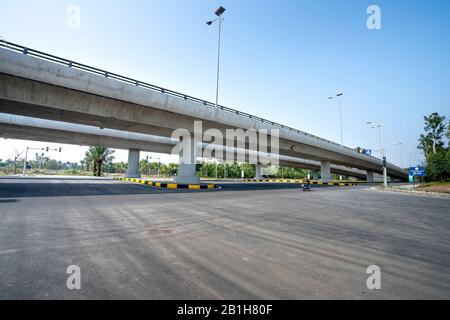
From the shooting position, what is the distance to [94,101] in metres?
13.9

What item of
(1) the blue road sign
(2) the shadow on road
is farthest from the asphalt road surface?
(1) the blue road sign

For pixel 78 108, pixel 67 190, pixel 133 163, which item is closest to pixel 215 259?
pixel 67 190

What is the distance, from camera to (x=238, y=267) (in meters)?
2.89

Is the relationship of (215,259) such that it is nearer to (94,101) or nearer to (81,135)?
(94,101)

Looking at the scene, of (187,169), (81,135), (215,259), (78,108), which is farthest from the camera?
(81,135)

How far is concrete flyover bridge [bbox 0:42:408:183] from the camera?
1131cm

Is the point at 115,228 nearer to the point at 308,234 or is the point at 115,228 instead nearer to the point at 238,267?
the point at 238,267

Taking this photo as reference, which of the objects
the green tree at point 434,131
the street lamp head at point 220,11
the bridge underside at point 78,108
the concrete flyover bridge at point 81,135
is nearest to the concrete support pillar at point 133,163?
the concrete flyover bridge at point 81,135

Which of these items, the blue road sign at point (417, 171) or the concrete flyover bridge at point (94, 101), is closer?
the concrete flyover bridge at point (94, 101)

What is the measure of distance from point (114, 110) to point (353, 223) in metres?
15.6

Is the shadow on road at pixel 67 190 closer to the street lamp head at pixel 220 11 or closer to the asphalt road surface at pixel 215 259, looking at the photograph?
the asphalt road surface at pixel 215 259

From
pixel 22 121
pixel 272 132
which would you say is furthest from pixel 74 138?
pixel 272 132

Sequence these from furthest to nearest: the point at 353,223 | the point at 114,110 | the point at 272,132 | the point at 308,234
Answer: the point at 272,132 → the point at 114,110 → the point at 353,223 → the point at 308,234

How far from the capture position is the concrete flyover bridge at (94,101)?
11.3m
